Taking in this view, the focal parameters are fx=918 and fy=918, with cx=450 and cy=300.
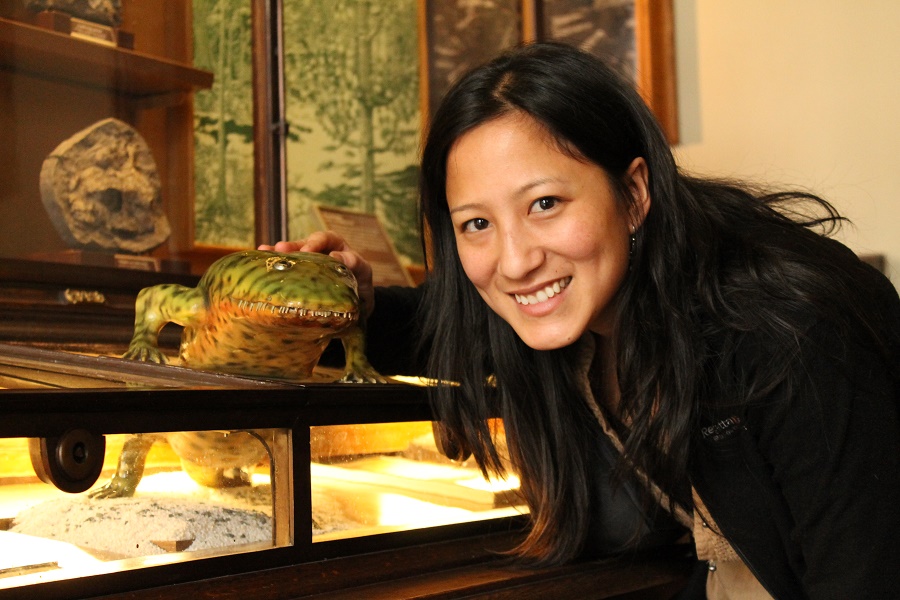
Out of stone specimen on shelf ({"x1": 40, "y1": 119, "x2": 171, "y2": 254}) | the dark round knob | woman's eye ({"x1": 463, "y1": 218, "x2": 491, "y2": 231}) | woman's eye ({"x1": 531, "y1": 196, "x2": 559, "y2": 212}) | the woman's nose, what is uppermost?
stone specimen on shelf ({"x1": 40, "y1": 119, "x2": 171, "y2": 254})

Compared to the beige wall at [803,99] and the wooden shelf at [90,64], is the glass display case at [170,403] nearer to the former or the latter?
the wooden shelf at [90,64]

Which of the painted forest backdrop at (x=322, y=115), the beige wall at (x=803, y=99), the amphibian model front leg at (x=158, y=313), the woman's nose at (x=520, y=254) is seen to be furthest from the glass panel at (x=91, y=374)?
the beige wall at (x=803, y=99)

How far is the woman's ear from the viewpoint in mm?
1327

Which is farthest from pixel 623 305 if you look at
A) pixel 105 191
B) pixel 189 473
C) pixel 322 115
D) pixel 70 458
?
pixel 322 115

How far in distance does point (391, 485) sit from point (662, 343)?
428 millimetres

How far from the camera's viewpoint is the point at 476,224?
52.0 inches

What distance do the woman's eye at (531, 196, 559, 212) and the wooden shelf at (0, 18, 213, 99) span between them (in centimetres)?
109

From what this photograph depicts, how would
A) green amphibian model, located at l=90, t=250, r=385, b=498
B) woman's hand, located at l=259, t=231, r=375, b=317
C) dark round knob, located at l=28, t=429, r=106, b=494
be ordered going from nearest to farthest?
dark round knob, located at l=28, t=429, r=106, b=494 < green amphibian model, located at l=90, t=250, r=385, b=498 < woman's hand, located at l=259, t=231, r=375, b=317

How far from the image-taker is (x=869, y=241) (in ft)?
9.80

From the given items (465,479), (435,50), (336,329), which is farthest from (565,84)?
(435,50)

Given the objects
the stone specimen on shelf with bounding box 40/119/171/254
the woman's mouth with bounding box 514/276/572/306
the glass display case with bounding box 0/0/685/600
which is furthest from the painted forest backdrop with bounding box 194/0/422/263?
the woman's mouth with bounding box 514/276/572/306

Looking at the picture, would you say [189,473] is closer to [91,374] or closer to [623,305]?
[91,374]

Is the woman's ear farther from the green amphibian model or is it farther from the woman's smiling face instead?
the green amphibian model

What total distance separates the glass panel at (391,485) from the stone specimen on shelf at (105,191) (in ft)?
2.70
